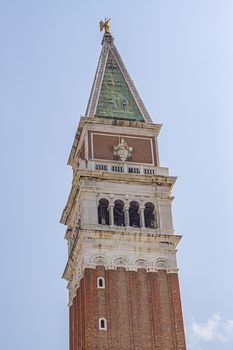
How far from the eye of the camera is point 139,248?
6862 centimetres

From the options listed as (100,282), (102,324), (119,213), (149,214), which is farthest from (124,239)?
(102,324)

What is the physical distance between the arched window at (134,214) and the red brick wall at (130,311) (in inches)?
199

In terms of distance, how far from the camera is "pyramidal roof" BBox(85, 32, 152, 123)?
76.9 m

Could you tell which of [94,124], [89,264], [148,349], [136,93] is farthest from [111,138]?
[148,349]

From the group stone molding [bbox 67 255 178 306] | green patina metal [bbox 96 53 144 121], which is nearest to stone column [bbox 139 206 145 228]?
stone molding [bbox 67 255 178 306]

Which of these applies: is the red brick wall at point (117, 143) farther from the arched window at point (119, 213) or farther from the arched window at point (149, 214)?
the arched window at point (119, 213)

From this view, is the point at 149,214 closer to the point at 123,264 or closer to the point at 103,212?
the point at 103,212

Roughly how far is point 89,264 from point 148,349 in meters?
8.23

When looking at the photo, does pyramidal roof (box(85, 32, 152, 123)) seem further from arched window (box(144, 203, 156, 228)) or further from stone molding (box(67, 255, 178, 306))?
stone molding (box(67, 255, 178, 306))

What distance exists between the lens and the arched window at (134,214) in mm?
71250

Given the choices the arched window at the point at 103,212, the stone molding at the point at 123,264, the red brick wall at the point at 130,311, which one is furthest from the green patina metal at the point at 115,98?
the red brick wall at the point at 130,311

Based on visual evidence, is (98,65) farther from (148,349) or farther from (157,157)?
(148,349)

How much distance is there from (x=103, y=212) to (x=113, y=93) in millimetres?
13616

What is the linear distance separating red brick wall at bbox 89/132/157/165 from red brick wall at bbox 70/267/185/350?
11.4m
